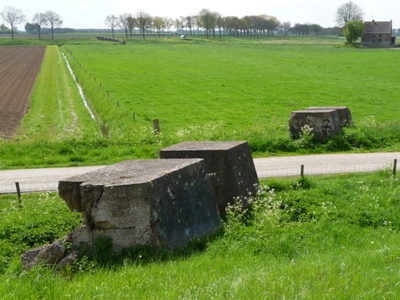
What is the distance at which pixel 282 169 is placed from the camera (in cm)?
1809

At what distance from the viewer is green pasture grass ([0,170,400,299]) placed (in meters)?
6.36

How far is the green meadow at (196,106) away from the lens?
21.2 metres

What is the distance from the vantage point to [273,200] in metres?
13.0

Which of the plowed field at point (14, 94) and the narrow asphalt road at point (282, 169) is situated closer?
the narrow asphalt road at point (282, 169)

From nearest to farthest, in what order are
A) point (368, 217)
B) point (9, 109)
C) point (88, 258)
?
point (88, 258)
point (368, 217)
point (9, 109)

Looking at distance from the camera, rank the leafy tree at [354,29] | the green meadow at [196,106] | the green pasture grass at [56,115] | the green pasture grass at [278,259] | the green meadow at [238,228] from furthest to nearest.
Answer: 1. the leafy tree at [354,29]
2. the green pasture grass at [56,115]
3. the green meadow at [196,106]
4. the green meadow at [238,228]
5. the green pasture grass at [278,259]

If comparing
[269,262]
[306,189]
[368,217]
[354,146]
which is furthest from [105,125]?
[269,262]

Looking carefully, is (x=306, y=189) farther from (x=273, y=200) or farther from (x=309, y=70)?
(x=309, y=70)

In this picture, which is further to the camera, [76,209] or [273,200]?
[273,200]

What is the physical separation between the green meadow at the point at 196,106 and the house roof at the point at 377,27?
258 ft

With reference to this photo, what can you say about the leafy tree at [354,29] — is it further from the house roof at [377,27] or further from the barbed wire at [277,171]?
the barbed wire at [277,171]

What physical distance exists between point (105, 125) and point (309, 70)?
41.0 m

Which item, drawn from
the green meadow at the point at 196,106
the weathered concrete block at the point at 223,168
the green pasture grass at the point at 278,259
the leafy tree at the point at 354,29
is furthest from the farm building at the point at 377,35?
the weathered concrete block at the point at 223,168

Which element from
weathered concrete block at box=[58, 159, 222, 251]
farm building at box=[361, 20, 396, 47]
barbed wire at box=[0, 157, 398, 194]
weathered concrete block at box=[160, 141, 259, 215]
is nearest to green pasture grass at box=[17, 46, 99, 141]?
barbed wire at box=[0, 157, 398, 194]
